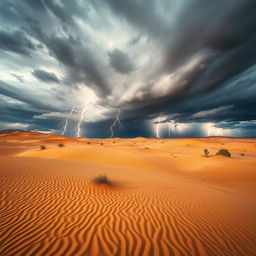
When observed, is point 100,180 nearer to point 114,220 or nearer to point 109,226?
point 114,220

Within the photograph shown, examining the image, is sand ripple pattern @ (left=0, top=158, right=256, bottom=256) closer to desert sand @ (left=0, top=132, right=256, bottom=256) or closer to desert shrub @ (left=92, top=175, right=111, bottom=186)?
desert sand @ (left=0, top=132, right=256, bottom=256)

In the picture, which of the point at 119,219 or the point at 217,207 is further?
the point at 217,207

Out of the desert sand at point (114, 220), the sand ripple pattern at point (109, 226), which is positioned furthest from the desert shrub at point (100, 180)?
the sand ripple pattern at point (109, 226)

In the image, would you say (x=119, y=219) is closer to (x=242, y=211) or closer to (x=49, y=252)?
(x=49, y=252)

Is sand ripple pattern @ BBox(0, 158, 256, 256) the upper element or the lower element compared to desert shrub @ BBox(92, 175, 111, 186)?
lower

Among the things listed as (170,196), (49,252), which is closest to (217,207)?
(170,196)

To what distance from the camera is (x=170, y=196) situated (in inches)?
249

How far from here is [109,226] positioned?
3.66 meters

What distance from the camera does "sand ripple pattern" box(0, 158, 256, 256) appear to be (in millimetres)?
2871

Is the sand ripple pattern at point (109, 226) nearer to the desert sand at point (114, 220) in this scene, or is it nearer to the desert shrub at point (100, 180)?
the desert sand at point (114, 220)

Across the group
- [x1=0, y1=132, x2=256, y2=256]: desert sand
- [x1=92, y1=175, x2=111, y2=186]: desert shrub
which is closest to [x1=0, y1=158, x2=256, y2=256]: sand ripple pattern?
[x1=0, y1=132, x2=256, y2=256]: desert sand

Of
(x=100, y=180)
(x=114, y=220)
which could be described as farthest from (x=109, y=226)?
(x=100, y=180)

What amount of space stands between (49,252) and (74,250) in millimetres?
477

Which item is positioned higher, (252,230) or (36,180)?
(36,180)
